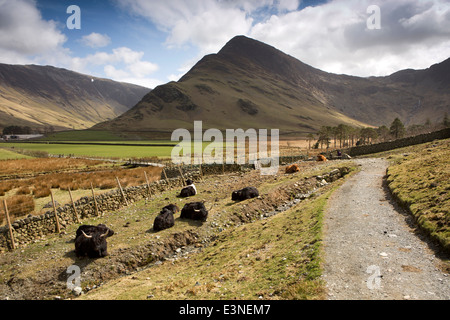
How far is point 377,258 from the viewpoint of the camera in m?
9.17

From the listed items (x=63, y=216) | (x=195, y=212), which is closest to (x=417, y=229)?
(x=195, y=212)

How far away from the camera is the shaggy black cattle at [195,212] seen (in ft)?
57.1

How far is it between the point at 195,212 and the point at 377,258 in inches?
442

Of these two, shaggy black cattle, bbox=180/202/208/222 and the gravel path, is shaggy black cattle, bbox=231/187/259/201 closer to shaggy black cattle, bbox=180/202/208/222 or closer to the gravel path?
shaggy black cattle, bbox=180/202/208/222

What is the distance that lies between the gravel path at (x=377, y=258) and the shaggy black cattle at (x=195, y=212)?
7950 millimetres

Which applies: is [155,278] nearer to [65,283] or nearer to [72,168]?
[65,283]

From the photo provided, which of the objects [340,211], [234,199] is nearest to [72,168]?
[234,199]

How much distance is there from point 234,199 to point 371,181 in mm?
12996

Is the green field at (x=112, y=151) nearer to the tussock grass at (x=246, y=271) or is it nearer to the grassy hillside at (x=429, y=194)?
the grassy hillside at (x=429, y=194)

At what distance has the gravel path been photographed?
7.15 m

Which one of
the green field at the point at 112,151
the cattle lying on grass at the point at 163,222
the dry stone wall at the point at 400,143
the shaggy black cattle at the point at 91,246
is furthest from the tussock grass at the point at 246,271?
the green field at the point at 112,151

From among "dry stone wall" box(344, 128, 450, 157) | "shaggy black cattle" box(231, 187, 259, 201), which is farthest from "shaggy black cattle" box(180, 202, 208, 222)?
"dry stone wall" box(344, 128, 450, 157)

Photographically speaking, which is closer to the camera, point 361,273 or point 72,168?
point 361,273

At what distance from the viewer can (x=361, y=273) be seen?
322 inches
